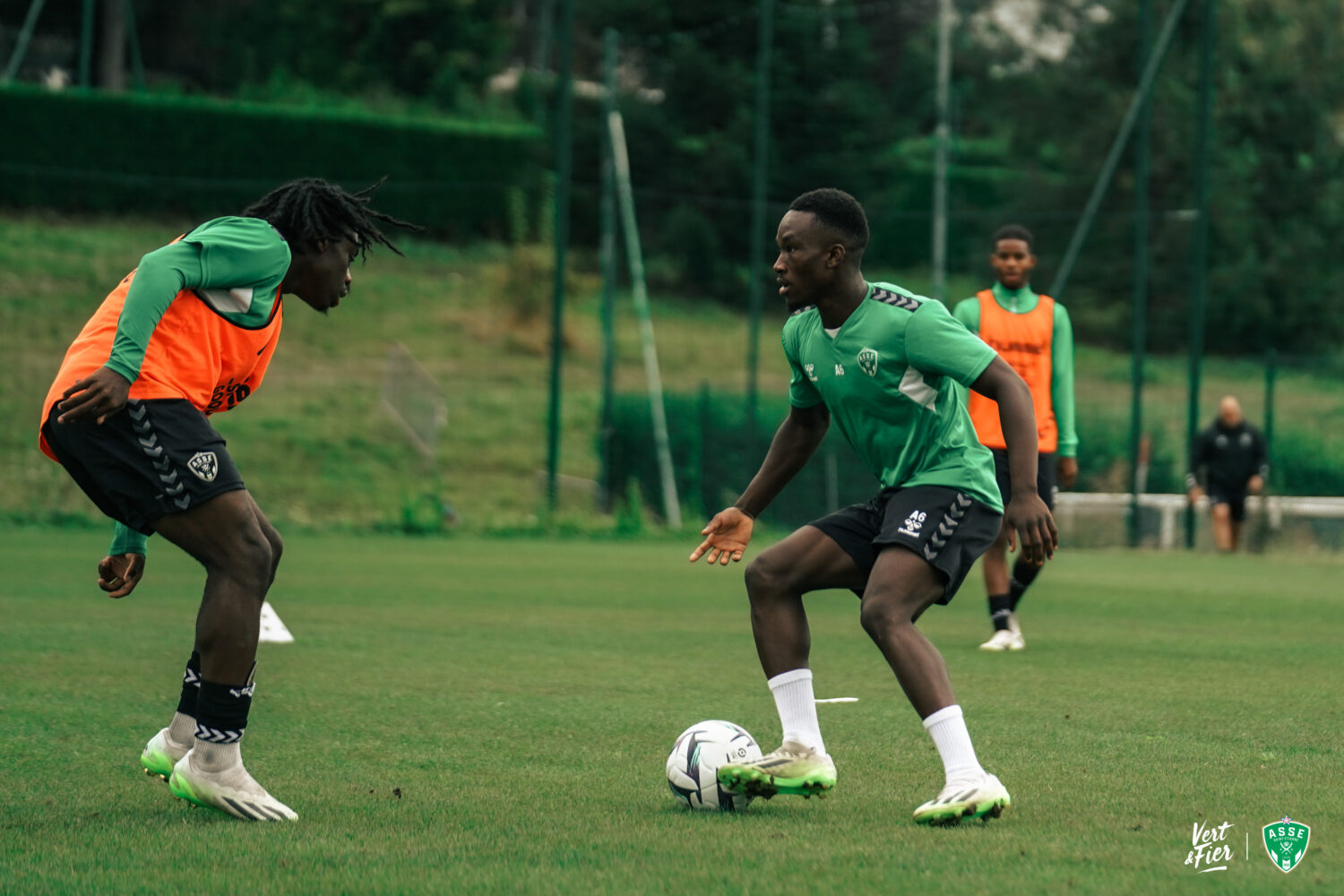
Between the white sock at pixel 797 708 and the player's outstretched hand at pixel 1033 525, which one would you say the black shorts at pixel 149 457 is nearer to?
the white sock at pixel 797 708

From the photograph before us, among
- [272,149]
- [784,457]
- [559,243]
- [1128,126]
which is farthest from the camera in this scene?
[272,149]

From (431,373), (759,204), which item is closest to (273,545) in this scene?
(759,204)

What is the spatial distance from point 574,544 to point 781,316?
7.02 meters

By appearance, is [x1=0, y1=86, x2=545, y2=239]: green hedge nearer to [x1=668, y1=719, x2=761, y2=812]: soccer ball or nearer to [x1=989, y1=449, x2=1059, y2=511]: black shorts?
[x1=989, y1=449, x2=1059, y2=511]: black shorts

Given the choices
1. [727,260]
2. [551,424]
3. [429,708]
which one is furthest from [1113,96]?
[429,708]

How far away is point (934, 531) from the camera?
4719 mm

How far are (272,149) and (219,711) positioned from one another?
1055 inches

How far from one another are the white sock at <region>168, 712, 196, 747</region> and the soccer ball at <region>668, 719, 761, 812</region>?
1.40 meters

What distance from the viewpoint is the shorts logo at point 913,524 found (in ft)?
15.5

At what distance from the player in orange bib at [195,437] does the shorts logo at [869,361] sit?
5.47ft

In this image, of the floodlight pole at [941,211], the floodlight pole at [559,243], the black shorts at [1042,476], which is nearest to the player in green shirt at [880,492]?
the black shorts at [1042,476]

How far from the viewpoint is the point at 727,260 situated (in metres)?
22.6

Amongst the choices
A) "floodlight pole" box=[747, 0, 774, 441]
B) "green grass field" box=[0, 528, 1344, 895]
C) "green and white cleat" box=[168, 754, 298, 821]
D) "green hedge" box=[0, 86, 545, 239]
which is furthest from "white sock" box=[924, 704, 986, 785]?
"green hedge" box=[0, 86, 545, 239]

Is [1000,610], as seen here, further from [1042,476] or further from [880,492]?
[880,492]
